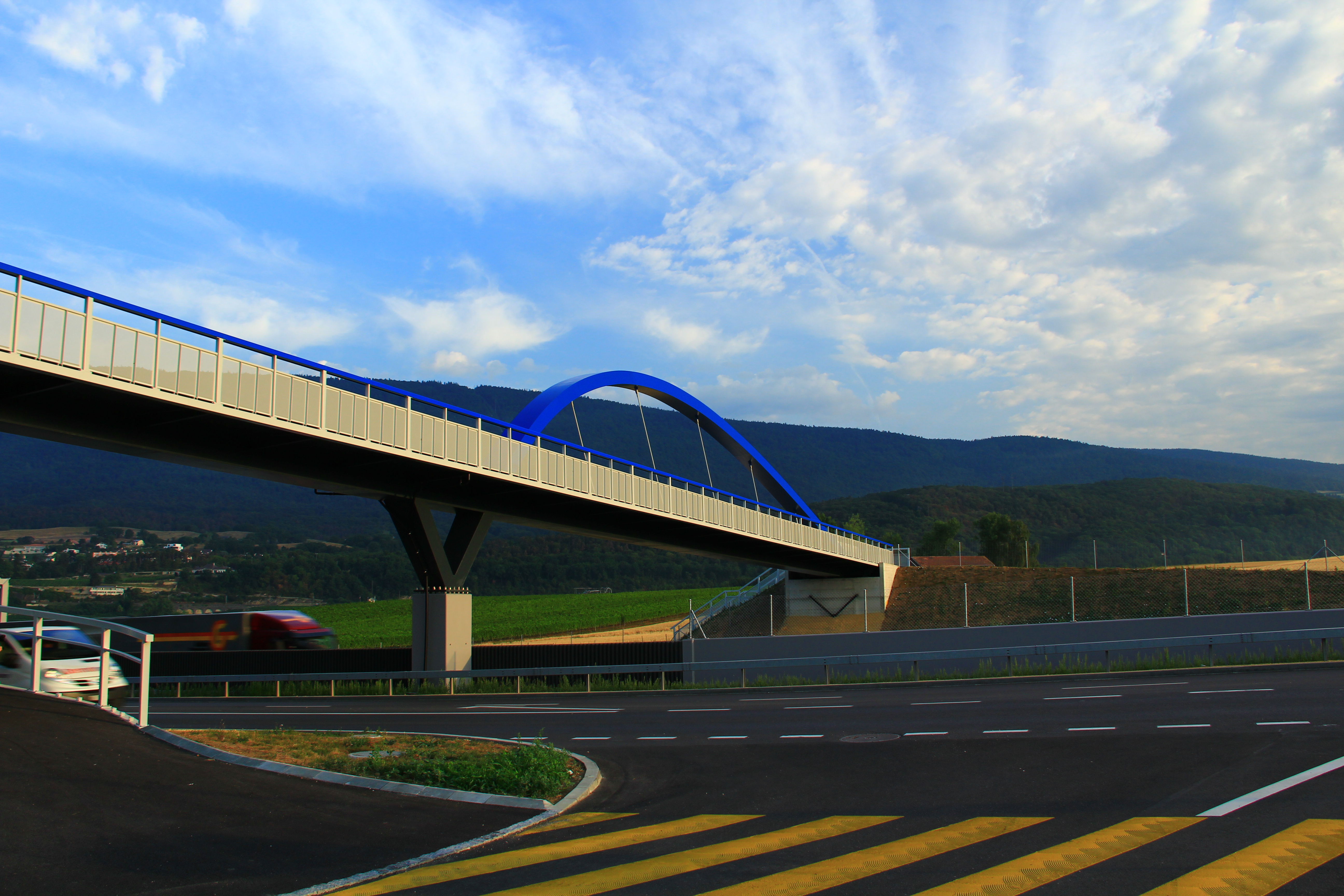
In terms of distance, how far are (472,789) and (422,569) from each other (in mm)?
22281

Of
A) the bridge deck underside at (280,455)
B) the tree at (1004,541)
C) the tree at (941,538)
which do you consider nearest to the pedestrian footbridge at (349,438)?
the bridge deck underside at (280,455)

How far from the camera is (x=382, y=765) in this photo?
1066 centimetres

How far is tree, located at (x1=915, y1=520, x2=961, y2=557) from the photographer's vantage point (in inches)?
4441

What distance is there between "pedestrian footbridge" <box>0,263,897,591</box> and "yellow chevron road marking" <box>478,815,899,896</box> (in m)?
15.7

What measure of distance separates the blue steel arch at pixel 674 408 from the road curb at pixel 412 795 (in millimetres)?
22478

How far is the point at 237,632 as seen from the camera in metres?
39.6

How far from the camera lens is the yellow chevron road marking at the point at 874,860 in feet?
20.4

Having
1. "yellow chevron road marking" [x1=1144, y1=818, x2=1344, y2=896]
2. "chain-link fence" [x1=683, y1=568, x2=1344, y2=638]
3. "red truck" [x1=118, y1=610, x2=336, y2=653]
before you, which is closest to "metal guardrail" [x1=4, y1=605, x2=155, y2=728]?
"yellow chevron road marking" [x1=1144, y1=818, x2=1344, y2=896]

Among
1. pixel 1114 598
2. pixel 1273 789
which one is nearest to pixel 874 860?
pixel 1273 789

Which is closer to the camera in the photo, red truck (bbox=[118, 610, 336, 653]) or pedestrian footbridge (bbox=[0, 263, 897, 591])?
pedestrian footbridge (bbox=[0, 263, 897, 591])

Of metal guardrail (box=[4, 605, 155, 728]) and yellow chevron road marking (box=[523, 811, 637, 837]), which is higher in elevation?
metal guardrail (box=[4, 605, 155, 728])

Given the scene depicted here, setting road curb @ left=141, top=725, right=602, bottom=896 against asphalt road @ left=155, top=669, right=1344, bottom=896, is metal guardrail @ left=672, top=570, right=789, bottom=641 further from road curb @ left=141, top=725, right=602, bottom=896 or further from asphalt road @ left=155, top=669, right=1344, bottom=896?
road curb @ left=141, top=725, right=602, bottom=896

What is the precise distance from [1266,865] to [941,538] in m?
112

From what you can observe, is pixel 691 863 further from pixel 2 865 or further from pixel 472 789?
pixel 2 865
